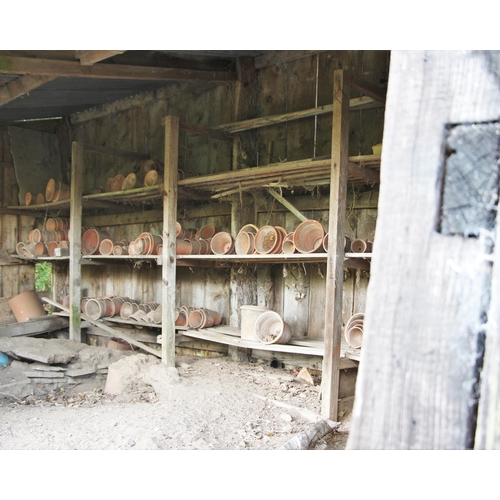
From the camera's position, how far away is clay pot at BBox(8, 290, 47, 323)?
26.7 ft

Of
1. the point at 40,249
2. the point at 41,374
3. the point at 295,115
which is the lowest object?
the point at 41,374

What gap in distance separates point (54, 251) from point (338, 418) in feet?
17.4

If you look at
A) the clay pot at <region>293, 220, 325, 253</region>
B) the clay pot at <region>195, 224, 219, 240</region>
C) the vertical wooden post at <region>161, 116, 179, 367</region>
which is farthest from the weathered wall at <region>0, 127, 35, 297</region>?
the clay pot at <region>293, 220, 325, 253</region>

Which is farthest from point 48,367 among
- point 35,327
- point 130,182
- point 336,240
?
point 336,240

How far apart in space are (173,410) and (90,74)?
344 cm

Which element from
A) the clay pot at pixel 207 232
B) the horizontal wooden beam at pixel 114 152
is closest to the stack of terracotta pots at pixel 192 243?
the clay pot at pixel 207 232

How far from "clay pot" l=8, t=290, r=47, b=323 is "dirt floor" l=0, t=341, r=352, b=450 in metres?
2.05

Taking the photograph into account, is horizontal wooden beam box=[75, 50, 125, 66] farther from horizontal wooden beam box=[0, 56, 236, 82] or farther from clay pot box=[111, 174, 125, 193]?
clay pot box=[111, 174, 125, 193]

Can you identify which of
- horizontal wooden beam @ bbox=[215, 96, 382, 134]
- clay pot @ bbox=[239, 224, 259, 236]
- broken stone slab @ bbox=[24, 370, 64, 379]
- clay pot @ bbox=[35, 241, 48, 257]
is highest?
horizontal wooden beam @ bbox=[215, 96, 382, 134]

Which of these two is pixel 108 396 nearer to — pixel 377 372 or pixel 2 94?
pixel 2 94

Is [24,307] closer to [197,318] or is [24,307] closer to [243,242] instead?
[197,318]

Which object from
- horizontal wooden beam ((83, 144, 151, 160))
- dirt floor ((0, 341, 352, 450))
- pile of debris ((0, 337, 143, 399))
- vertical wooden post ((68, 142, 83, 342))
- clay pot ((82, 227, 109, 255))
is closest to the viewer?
dirt floor ((0, 341, 352, 450))

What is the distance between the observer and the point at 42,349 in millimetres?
6586

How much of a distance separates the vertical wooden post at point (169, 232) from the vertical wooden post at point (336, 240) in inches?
82.5
